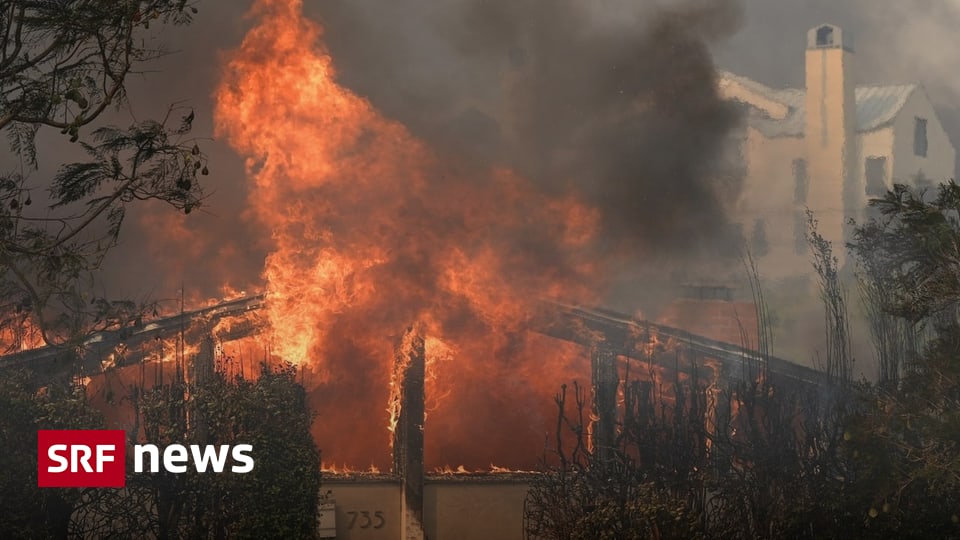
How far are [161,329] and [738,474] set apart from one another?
12.6m

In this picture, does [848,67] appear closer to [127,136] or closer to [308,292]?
[308,292]

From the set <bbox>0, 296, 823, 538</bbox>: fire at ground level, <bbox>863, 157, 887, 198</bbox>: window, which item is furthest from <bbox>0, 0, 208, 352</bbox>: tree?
<bbox>863, 157, 887, 198</bbox>: window

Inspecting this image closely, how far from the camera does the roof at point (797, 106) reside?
2055 inches

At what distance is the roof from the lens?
171 ft

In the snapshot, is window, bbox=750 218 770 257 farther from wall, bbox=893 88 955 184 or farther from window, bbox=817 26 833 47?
window, bbox=817 26 833 47

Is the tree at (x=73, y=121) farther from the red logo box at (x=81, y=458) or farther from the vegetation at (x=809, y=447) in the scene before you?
the vegetation at (x=809, y=447)

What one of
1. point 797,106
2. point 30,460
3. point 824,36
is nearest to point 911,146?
point 797,106

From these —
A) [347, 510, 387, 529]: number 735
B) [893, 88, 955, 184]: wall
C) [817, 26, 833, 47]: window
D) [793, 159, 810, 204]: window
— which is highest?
[817, 26, 833, 47]: window

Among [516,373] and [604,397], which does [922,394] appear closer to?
[604,397]

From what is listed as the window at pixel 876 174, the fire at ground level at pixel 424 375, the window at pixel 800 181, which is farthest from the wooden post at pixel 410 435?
the window at pixel 876 174

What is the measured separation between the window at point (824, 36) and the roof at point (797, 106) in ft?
7.63

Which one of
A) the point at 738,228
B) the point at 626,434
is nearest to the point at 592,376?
the point at 626,434

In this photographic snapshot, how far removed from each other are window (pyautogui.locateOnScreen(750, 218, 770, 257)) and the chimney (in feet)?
6.65

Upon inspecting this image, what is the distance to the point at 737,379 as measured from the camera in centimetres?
3066
